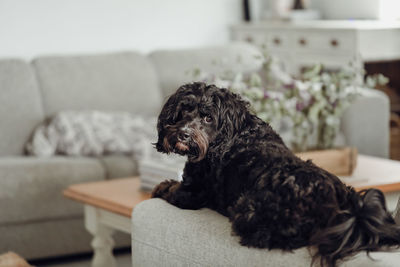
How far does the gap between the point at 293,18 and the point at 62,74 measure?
1.67 metres

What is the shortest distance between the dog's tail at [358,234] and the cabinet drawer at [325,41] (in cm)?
297

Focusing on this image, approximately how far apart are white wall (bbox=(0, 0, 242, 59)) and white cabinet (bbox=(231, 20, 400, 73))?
0.20m

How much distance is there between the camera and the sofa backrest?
4.00 metres

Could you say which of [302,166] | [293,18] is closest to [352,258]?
[302,166]

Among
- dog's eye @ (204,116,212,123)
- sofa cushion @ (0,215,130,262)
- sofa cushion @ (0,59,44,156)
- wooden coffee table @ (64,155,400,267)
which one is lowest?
sofa cushion @ (0,215,130,262)

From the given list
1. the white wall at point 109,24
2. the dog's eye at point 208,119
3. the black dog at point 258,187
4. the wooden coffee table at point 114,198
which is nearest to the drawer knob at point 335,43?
the white wall at point 109,24

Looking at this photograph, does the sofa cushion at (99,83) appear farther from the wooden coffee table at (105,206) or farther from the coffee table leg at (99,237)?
the coffee table leg at (99,237)

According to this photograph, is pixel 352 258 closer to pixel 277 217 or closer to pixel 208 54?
pixel 277 217

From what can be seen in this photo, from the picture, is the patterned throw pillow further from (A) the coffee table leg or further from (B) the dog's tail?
(B) the dog's tail

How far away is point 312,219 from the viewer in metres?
1.33

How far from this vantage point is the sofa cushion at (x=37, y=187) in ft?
10.2

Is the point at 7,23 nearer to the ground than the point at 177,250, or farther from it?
farther from it

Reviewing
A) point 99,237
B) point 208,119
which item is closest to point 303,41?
point 99,237

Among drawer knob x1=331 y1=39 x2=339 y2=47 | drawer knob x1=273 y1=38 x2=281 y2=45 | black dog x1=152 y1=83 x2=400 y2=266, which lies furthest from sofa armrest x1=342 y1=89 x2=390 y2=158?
black dog x1=152 y1=83 x2=400 y2=266
